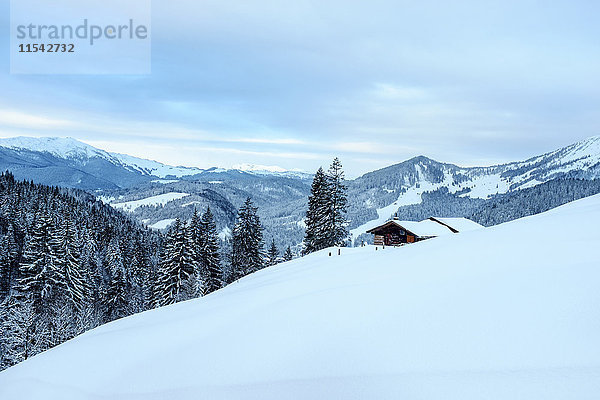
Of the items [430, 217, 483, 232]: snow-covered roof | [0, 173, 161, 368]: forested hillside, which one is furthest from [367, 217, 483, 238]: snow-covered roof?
[0, 173, 161, 368]: forested hillside

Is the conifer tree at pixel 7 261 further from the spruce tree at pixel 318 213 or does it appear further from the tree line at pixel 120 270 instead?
the spruce tree at pixel 318 213

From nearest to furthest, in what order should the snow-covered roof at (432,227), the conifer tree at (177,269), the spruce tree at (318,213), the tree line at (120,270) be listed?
the tree line at (120,270) < the snow-covered roof at (432,227) < the conifer tree at (177,269) < the spruce tree at (318,213)

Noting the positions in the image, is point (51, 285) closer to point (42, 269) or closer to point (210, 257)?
point (42, 269)

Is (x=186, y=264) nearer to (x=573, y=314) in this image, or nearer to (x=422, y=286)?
(x=422, y=286)

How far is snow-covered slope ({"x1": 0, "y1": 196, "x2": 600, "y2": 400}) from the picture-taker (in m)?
3.51

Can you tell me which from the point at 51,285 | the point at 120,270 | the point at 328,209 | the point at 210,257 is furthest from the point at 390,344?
the point at 120,270

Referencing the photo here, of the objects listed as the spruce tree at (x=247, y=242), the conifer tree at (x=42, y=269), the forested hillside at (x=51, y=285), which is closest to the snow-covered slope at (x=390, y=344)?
the forested hillside at (x=51, y=285)

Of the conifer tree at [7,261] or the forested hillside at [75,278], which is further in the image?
the conifer tree at [7,261]

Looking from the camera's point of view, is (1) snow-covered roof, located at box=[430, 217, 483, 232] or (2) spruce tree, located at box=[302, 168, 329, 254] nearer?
(2) spruce tree, located at box=[302, 168, 329, 254]

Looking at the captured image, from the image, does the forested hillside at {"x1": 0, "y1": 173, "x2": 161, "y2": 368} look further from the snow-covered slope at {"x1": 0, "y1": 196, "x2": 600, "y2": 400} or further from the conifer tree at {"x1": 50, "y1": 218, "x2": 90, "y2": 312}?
the snow-covered slope at {"x1": 0, "y1": 196, "x2": 600, "y2": 400}

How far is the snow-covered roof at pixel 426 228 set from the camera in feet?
115

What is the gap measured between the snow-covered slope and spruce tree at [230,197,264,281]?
3376 cm

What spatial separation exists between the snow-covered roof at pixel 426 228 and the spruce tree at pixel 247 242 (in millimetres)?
16786

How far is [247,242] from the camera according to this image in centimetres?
4122
